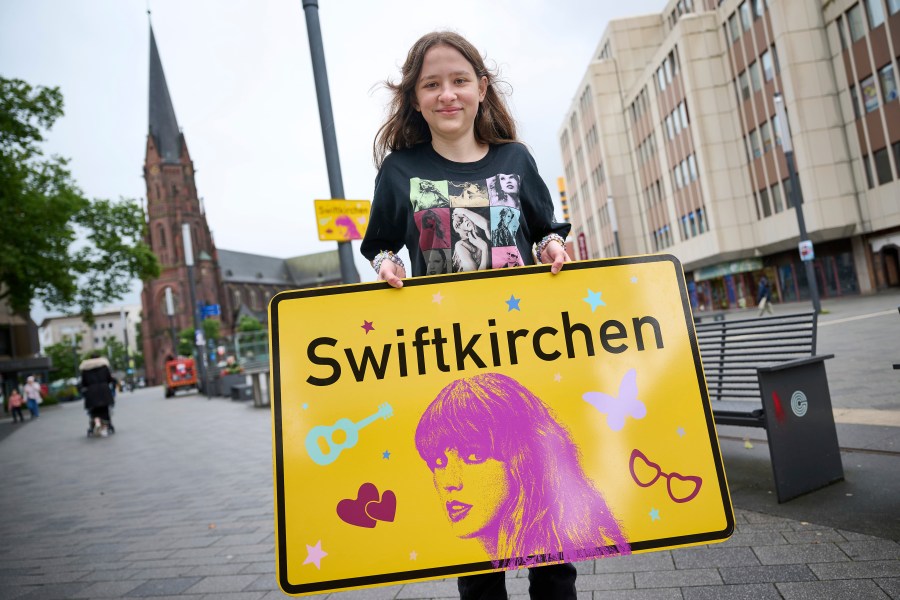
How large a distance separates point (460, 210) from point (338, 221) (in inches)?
200

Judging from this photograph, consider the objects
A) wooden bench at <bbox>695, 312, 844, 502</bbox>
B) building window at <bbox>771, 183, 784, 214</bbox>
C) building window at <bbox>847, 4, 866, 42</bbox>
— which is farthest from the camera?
building window at <bbox>771, 183, 784, 214</bbox>

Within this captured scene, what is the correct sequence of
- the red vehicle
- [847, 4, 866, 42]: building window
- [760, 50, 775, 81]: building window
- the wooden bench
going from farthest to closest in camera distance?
1. the red vehicle
2. [760, 50, 775, 81]: building window
3. [847, 4, 866, 42]: building window
4. the wooden bench

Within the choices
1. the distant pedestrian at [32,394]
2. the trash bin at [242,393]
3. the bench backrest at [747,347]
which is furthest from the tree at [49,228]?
the bench backrest at [747,347]

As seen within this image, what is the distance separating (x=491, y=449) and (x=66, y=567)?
12.5 feet

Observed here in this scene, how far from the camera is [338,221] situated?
6820 mm

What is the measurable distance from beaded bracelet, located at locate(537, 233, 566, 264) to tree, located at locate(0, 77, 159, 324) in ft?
83.5

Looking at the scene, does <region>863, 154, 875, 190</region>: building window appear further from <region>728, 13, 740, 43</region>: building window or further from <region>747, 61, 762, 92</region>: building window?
<region>728, 13, 740, 43</region>: building window

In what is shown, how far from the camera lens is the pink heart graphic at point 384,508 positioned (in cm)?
162

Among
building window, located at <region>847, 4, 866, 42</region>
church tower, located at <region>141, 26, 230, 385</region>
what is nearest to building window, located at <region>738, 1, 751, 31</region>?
building window, located at <region>847, 4, 866, 42</region>

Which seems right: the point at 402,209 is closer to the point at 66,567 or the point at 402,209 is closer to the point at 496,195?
the point at 496,195

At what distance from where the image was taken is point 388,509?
5.32 feet

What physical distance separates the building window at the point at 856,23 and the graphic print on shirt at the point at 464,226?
3021 centimetres

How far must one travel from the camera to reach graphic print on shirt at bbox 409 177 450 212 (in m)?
1.96

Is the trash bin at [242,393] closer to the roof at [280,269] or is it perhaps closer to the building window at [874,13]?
the building window at [874,13]
